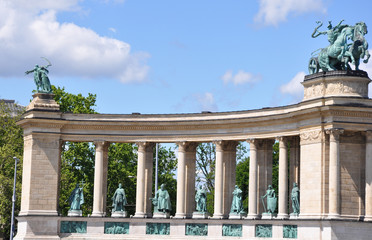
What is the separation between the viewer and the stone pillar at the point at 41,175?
Result: 9031 cm

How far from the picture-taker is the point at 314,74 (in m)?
78.2

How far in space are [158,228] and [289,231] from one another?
1607cm

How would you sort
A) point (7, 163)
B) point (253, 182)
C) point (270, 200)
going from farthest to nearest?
point (7, 163) < point (253, 182) < point (270, 200)

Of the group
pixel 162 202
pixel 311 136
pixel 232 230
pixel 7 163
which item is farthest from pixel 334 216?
pixel 7 163

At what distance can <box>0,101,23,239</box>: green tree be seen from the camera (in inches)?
4530

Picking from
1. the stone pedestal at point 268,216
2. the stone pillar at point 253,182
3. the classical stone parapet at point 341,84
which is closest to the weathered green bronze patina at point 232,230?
the stone pillar at point 253,182

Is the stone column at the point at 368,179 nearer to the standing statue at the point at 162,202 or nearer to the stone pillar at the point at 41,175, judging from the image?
the standing statue at the point at 162,202

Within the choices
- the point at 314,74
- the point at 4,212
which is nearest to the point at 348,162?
the point at 314,74

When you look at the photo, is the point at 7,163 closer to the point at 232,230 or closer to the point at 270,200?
the point at 232,230

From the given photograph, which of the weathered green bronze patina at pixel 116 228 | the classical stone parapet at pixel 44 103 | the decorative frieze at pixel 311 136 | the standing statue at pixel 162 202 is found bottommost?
the weathered green bronze patina at pixel 116 228

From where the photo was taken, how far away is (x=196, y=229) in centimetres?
8706

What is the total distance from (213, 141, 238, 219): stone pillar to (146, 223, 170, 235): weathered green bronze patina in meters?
5.68

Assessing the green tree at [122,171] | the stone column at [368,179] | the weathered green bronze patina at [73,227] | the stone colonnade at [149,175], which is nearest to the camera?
the stone column at [368,179]

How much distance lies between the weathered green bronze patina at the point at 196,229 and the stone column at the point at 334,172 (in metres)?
16.4
